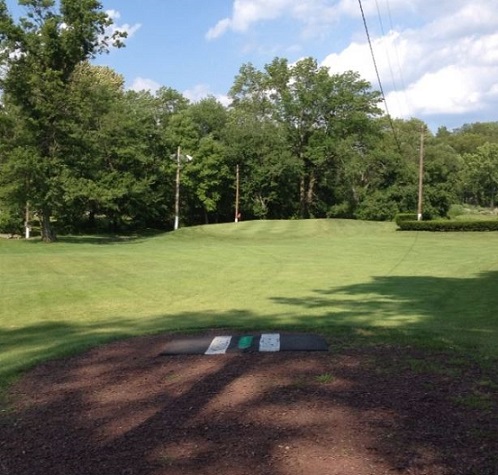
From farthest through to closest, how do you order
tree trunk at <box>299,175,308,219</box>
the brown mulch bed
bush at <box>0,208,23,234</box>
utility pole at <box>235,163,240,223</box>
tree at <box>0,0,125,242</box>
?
tree trunk at <box>299,175,308,219</box> → utility pole at <box>235,163,240,223</box> → bush at <box>0,208,23,234</box> → tree at <box>0,0,125,242</box> → the brown mulch bed

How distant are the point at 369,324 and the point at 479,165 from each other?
89.6 m

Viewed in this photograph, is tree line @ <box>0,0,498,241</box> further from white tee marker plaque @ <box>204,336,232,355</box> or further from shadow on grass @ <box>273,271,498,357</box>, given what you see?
white tee marker plaque @ <box>204,336,232,355</box>

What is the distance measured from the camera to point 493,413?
13.3ft

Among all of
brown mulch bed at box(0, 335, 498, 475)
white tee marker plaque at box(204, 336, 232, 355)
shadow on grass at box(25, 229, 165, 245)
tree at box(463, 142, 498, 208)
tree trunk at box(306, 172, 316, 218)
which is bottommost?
shadow on grass at box(25, 229, 165, 245)

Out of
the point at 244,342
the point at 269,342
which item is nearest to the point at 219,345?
the point at 244,342

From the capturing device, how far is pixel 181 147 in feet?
177

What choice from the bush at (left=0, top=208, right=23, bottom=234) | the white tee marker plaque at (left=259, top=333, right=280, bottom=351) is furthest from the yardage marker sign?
the bush at (left=0, top=208, right=23, bottom=234)

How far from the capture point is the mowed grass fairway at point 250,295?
8016 mm

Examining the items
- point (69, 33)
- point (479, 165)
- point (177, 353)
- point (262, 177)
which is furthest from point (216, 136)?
point (177, 353)

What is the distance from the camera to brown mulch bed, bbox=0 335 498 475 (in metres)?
3.42

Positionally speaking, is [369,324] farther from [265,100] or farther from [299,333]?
[265,100]

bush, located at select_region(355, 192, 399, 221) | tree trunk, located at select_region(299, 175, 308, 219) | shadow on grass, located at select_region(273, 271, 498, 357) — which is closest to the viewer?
shadow on grass, located at select_region(273, 271, 498, 357)

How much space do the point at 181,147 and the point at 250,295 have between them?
42426 millimetres

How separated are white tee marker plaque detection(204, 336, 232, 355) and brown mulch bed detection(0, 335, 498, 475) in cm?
25
